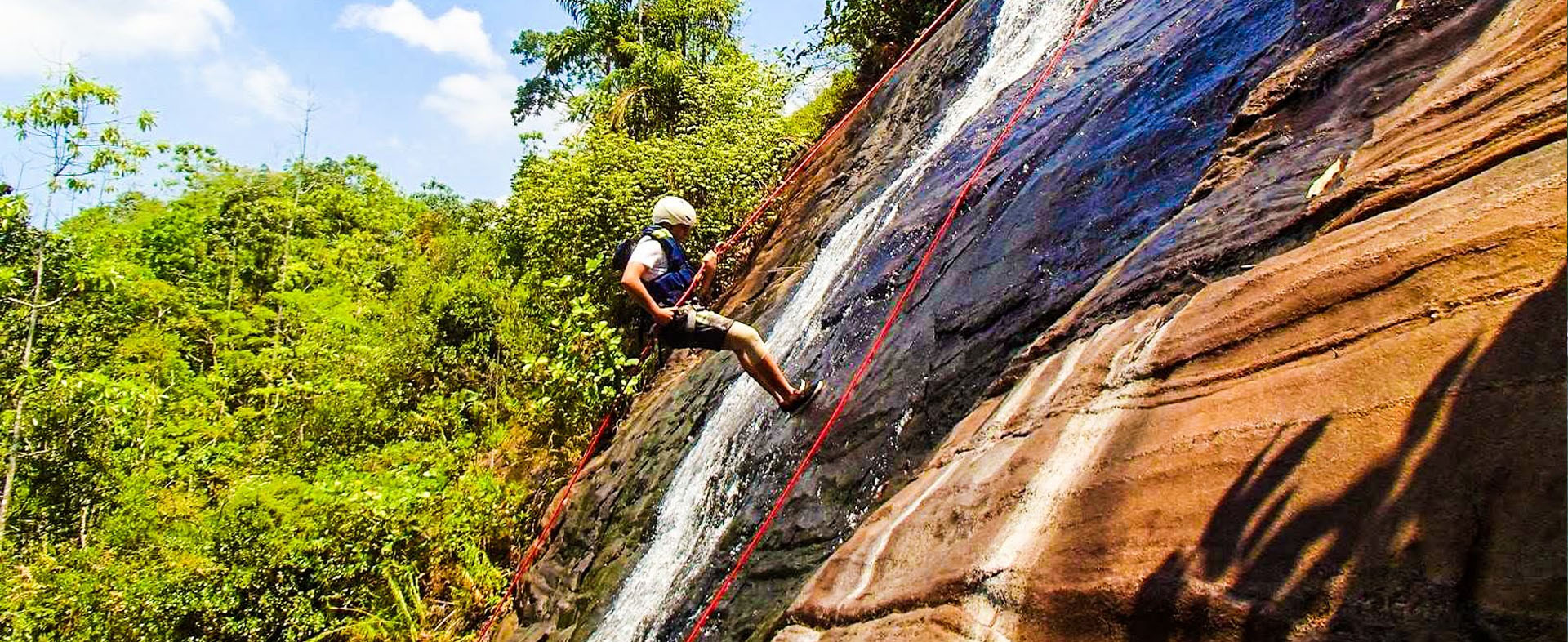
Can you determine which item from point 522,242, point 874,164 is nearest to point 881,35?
point 874,164

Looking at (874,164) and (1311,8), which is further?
(874,164)

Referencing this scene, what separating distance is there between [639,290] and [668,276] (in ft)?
1.07

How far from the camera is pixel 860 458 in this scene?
197 inches

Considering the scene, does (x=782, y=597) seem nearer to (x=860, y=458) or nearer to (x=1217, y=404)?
(x=860, y=458)

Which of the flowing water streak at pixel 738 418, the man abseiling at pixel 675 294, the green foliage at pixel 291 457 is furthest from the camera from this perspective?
the green foliage at pixel 291 457

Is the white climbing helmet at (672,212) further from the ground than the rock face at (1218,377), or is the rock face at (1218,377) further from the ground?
the white climbing helmet at (672,212)

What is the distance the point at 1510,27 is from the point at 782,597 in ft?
13.1

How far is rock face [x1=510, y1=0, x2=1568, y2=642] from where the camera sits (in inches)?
84.0

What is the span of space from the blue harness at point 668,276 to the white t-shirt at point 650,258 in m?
0.02

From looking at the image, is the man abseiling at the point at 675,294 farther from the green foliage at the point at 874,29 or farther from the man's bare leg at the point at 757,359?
the green foliage at the point at 874,29

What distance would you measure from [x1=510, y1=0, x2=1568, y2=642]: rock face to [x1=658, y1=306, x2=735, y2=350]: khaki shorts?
2.80 ft

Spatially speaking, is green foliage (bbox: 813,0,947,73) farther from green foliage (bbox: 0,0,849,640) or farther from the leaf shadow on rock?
the leaf shadow on rock

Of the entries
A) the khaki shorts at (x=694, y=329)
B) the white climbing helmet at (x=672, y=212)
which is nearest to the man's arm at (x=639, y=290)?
the khaki shorts at (x=694, y=329)

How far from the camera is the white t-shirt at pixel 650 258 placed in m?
5.61
